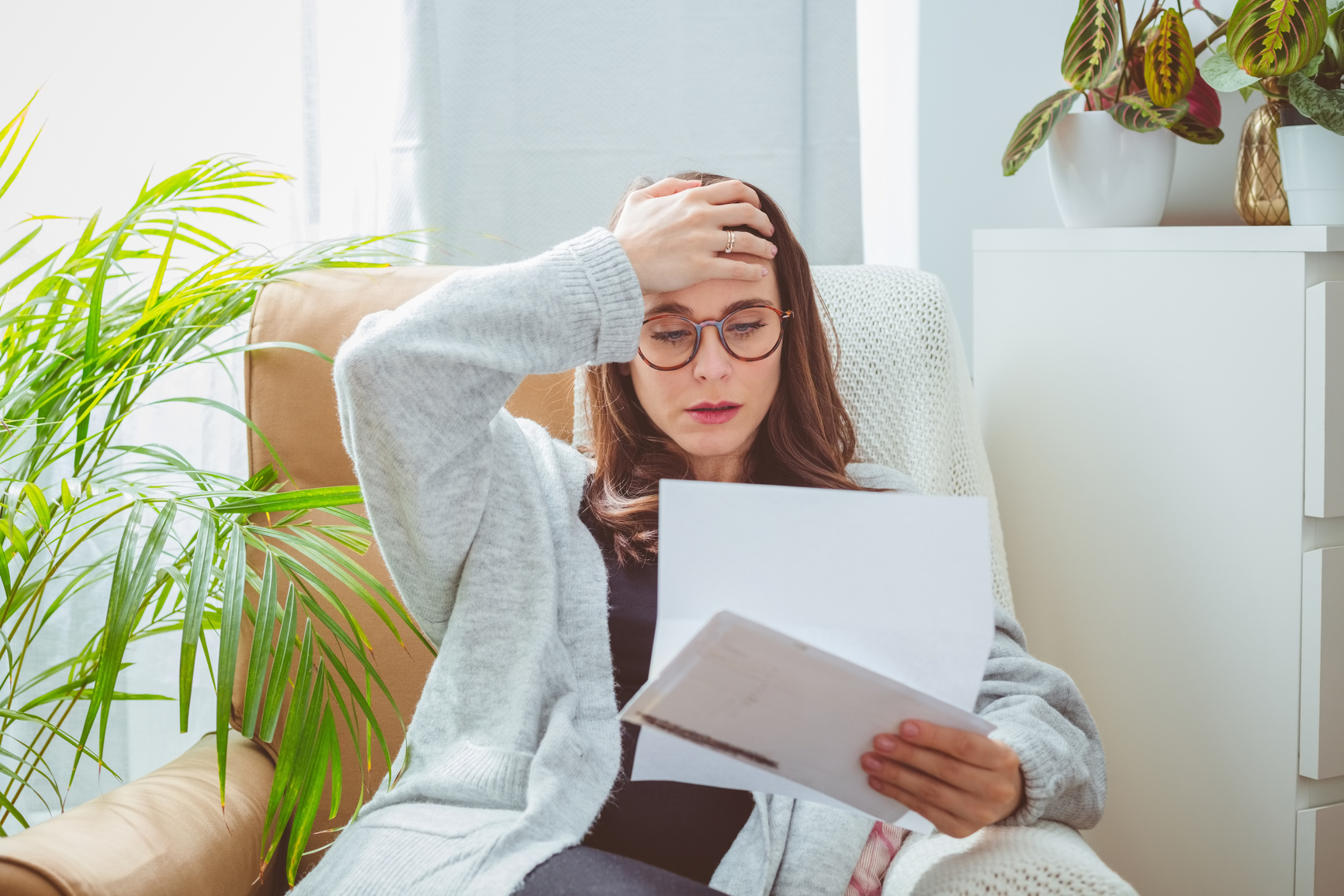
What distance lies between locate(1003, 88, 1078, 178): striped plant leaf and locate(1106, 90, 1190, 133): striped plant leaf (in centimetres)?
6

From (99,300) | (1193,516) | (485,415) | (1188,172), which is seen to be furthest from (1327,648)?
(99,300)

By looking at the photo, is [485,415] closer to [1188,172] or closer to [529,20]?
[529,20]

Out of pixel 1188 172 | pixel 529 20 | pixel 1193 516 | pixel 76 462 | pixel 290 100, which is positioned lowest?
pixel 1193 516

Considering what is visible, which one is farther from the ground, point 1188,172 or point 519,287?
point 1188,172

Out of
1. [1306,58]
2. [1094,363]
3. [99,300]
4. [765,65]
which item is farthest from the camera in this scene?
[765,65]

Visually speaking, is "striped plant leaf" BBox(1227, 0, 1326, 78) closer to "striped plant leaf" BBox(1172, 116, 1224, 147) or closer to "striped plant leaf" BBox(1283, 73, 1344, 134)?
"striped plant leaf" BBox(1283, 73, 1344, 134)

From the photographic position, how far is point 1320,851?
117 cm

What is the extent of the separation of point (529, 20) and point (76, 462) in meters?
0.99

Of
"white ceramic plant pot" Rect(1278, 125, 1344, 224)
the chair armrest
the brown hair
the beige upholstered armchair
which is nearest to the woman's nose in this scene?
the brown hair

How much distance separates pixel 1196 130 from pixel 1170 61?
0.33 ft

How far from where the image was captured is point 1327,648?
44.9 inches

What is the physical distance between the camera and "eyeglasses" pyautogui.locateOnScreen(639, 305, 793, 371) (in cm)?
104

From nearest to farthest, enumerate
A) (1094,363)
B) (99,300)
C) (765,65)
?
(99,300) → (1094,363) → (765,65)

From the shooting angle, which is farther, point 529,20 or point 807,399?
point 529,20
